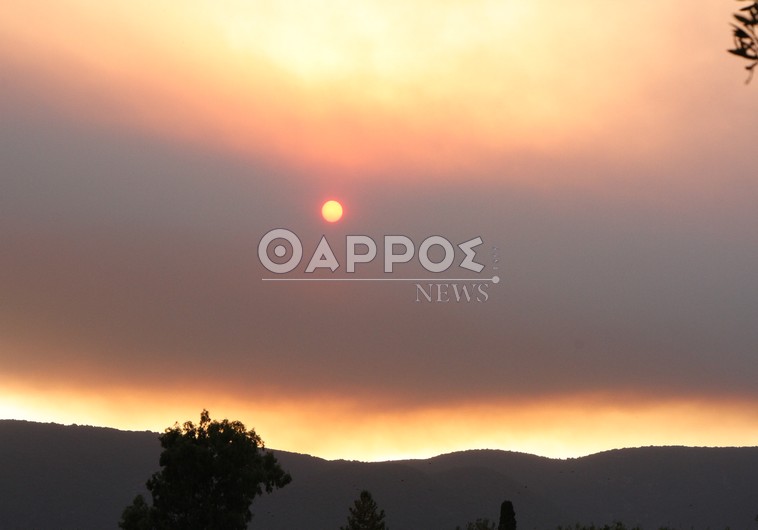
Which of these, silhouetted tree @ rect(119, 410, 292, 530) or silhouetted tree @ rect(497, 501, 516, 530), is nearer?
silhouetted tree @ rect(119, 410, 292, 530)

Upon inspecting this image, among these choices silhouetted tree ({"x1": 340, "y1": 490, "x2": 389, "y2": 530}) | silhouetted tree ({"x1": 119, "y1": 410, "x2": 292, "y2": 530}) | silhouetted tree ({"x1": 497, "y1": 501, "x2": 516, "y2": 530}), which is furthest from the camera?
silhouetted tree ({"x1": 340, "y1": 490, "x2": 389, "y2": 530})

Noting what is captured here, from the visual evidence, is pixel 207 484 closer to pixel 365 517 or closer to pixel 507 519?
pixel 507 519

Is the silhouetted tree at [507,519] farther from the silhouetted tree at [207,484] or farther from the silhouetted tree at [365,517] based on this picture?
the silhouetted tree at [365,517]

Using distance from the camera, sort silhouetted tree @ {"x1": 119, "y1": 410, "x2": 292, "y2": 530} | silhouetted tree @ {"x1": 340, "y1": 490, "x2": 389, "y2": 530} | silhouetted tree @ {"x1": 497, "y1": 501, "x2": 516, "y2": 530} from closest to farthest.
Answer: silhouetted tree @ {"x1": 119, "y1": 410, "x2": 292, "y2": 530}
silhouetted tree @ {"x1": 497, "y1": 501, "x2": 516, "y2": 530}
silhouetted tree @ {"x1": 340, "y1": 490, "x2": 389, "y2": 530}

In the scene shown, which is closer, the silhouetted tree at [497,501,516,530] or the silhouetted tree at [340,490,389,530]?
the silhouetted tree at [497,501,516,530]

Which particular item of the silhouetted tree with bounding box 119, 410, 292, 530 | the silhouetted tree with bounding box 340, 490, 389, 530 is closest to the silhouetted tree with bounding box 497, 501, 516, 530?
the silhouetted tree with bounding box 119, 410, 292, 530

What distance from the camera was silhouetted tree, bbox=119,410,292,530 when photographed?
85.6 m

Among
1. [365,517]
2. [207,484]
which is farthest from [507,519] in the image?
[365,517]

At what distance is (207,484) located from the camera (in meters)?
87.1

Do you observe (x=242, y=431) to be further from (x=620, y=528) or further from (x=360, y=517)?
(x=360, y=517)

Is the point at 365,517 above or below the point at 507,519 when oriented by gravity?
above

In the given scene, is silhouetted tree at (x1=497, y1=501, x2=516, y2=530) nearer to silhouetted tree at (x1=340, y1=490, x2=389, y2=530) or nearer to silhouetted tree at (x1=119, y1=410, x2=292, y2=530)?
silhouetted tree at (x1=119, y1=410, x2=292, y2=530)

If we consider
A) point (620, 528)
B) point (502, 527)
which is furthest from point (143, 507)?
point (620, 528)

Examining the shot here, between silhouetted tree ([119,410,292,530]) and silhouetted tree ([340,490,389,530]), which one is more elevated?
silhouetted tree ([340,490,389,530])
